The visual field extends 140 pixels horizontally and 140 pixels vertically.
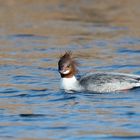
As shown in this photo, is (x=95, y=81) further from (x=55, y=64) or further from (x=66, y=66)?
(x=55, y=64)

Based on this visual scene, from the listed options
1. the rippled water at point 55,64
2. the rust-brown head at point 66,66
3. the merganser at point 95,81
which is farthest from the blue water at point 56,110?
the rust-brown head at point 66,66

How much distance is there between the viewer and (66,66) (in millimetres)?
14648

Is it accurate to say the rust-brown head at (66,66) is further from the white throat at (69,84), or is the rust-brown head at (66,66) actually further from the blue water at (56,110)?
the blue water at (56,110)

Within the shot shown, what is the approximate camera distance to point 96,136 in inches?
434

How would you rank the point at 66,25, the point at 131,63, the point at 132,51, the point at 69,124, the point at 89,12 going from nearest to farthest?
the point at 69,124 < the point at 131,63 < the point at 132,51 < the point at 66,25 < the point at 89,12

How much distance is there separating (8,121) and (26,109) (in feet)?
2.94

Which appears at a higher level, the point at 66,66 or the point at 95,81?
the point at 66,66

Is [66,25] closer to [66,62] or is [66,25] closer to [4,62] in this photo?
[4,62]

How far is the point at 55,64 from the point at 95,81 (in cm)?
326

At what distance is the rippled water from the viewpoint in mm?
11609

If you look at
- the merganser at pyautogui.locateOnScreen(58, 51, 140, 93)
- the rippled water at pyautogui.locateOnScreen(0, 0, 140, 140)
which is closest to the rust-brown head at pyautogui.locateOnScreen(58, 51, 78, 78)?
the merganser at pyautogui.locateOnScreen(58, 51, 140, 93)

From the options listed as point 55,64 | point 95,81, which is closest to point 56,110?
point 95,81

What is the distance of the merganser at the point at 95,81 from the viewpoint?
47.6 feet

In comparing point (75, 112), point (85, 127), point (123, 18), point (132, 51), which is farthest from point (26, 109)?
point (123, 18)
